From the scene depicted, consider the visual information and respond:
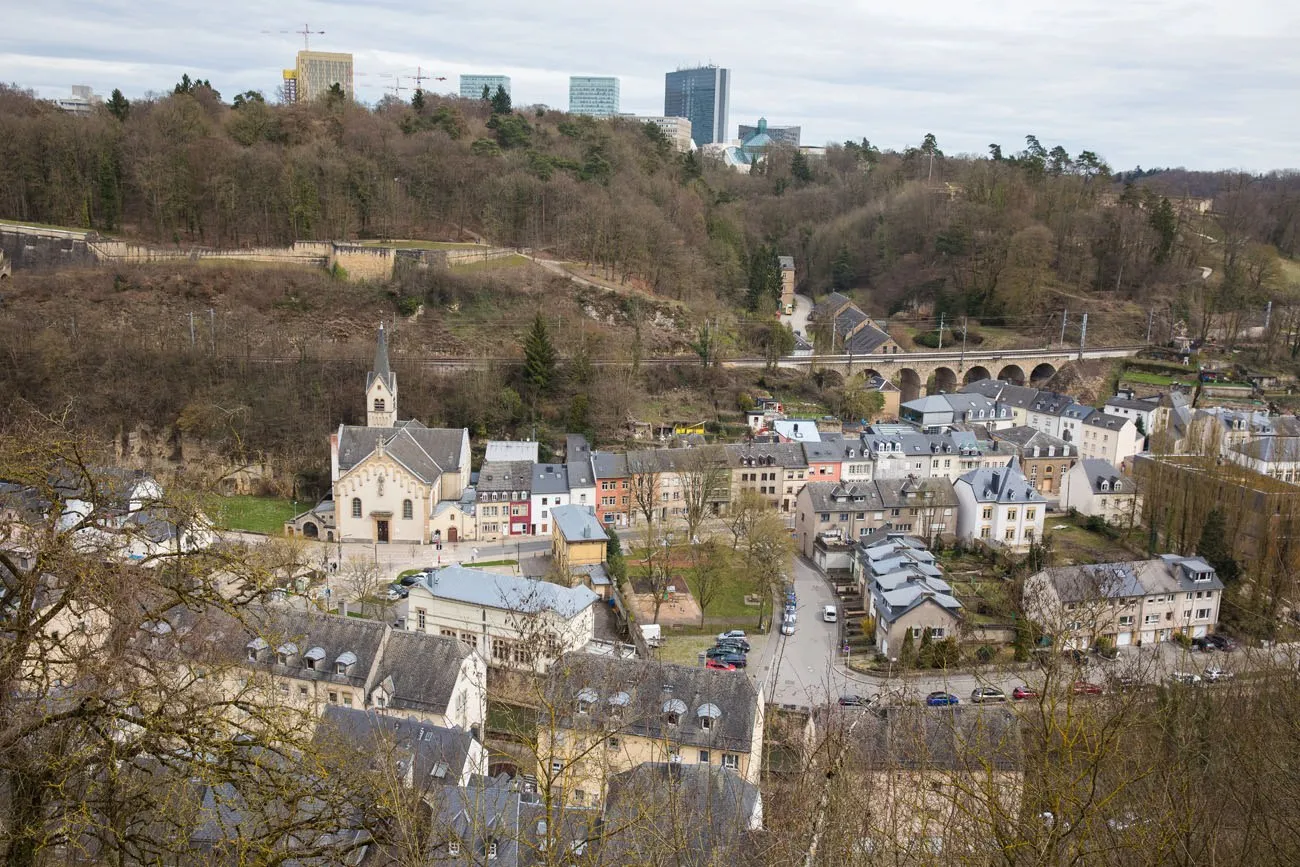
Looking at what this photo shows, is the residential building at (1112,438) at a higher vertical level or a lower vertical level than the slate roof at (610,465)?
higher

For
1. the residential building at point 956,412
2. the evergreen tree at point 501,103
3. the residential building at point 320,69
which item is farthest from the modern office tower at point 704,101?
the residential building at point 956,412

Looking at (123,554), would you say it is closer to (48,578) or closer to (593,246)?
(48,578)

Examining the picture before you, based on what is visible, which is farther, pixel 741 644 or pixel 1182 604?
pixel 1182 604

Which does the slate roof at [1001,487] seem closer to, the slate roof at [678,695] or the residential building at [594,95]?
the slate roof at [678,695]

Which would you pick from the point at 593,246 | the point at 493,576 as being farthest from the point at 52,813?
the point at 593,246

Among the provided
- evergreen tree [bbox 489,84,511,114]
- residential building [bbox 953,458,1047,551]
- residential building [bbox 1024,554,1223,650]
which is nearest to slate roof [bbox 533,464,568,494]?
residential building [bbox 953,458,1047,551]

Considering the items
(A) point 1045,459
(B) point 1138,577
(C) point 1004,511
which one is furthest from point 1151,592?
(A) point 1045,459
